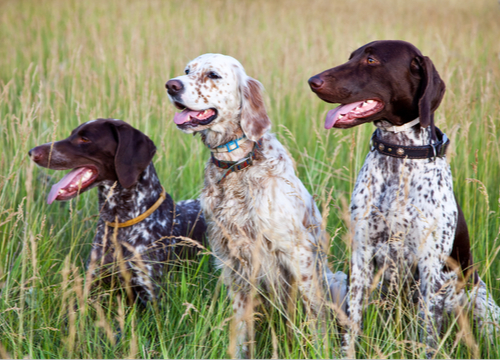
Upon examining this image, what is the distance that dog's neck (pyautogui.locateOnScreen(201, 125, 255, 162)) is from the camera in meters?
2.94

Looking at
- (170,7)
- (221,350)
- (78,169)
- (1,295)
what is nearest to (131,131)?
(78,169)

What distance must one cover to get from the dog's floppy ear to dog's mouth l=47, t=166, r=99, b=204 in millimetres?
220

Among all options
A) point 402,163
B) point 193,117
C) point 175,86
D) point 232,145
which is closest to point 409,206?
point 402,163

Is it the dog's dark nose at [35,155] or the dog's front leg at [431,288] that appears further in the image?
the dog's dark nose at [35,155]

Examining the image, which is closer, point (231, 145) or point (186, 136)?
point (231, 145)

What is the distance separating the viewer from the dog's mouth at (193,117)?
2.80 metres

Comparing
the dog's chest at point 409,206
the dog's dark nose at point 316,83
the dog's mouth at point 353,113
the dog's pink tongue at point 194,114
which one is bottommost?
the dog's chest at point 409,206

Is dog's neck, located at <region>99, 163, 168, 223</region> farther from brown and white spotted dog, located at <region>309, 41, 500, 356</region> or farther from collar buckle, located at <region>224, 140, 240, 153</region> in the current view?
brown and white spotted dog, located at <region>309, 41, 500, 356</region>

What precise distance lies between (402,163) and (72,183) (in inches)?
83.7

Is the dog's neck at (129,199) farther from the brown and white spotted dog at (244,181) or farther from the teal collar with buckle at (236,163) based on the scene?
the teal collar with buckle at (236,163)

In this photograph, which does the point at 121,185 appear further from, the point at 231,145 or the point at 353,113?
the point at 353,113

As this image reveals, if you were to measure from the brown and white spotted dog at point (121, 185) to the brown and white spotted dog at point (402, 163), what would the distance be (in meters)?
1.24

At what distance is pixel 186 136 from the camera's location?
506cm

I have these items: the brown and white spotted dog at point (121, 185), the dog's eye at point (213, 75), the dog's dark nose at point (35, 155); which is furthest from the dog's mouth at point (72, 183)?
the dog's eye at point (213, 75)
